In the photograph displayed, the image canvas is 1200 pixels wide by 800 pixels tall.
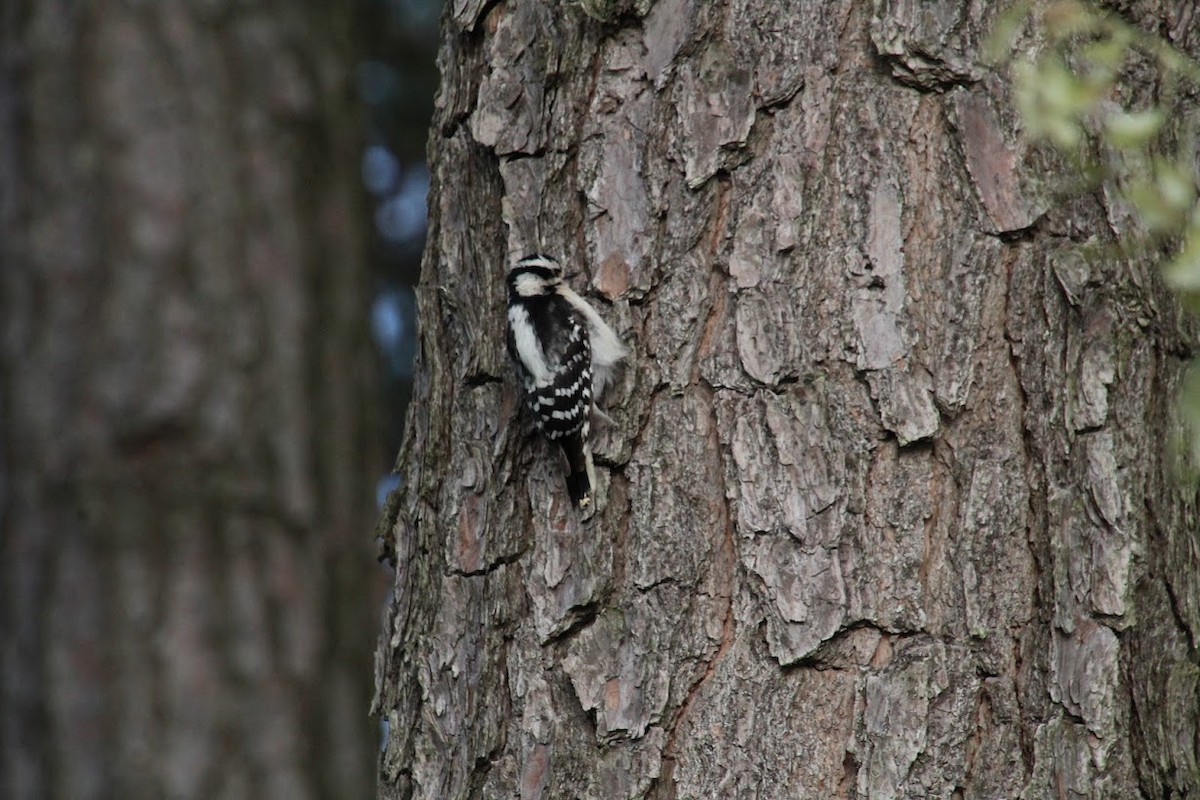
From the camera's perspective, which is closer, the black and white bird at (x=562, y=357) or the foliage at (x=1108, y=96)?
the foliage at (x=1108, y=96)

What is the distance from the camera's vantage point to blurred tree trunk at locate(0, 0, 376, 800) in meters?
3.25

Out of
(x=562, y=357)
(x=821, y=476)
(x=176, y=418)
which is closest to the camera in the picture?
(x=821, y=476)

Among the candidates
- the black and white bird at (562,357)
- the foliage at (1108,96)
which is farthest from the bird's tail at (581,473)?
the foliage at (1108,96)

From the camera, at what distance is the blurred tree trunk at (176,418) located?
3248 mm

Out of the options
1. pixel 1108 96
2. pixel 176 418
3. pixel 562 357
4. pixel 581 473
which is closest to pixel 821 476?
pixel 581 473

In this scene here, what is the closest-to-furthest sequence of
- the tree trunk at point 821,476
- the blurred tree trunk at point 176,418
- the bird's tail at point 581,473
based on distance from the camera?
1. the tree trunk at point 821,476
2. the bird's tail at point 581,473
3. the blurred tree trunk at point 176,418

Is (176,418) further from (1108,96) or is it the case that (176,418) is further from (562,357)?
(1108,96)

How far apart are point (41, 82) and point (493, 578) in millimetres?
2040

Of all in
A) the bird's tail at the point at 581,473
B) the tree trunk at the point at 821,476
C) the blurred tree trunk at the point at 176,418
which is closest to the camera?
the tree trunk at the point at 821,476

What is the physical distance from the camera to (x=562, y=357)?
9.36ft

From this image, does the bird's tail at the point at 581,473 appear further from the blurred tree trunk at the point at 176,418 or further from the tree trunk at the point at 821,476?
the blurred tree trunk at the point at 176,418

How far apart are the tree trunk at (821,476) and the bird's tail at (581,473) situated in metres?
0.05

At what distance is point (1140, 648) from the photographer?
236 centimetres

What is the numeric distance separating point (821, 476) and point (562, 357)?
0.71 metres
